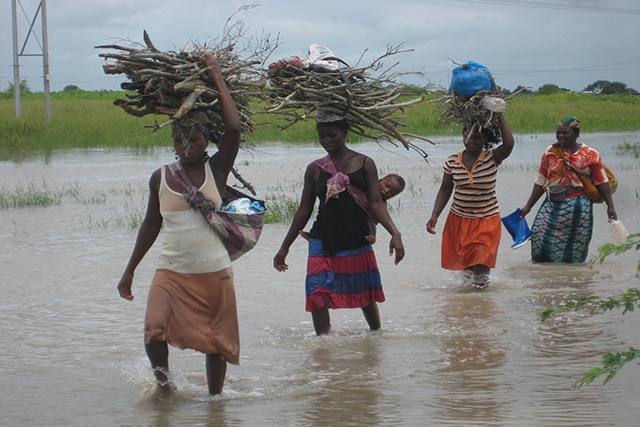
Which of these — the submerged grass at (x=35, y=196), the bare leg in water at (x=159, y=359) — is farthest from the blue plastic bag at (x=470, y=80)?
the submerged grass at (x=35, y=196)

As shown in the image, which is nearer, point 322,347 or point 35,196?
point 322,347

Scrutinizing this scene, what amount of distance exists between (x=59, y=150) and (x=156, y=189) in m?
19.6

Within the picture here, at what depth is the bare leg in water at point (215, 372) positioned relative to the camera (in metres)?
4.86

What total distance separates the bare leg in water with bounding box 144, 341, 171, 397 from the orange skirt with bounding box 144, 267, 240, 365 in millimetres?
44

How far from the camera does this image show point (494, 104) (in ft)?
24.5

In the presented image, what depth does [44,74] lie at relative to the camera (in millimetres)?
28281

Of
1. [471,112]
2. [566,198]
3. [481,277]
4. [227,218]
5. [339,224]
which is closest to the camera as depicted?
[227,218]

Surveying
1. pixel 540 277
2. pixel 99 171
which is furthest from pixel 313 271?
pixel 99 171

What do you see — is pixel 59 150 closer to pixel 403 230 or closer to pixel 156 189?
pixel 403 230

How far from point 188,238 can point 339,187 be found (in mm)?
1453

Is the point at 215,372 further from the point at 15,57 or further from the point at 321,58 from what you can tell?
the point at 15,57

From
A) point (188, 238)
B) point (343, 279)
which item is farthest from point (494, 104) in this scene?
point (188, 238)

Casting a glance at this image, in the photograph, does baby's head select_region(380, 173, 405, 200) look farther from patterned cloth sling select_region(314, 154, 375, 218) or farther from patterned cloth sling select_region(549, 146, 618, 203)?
patterned cloth sling select_region(549, 146, 618, 203)

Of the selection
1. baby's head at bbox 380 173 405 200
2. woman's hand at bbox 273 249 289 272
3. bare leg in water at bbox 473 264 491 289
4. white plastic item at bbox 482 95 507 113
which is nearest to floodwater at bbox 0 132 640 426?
bare leg in water at bbox 473 264 491 289
